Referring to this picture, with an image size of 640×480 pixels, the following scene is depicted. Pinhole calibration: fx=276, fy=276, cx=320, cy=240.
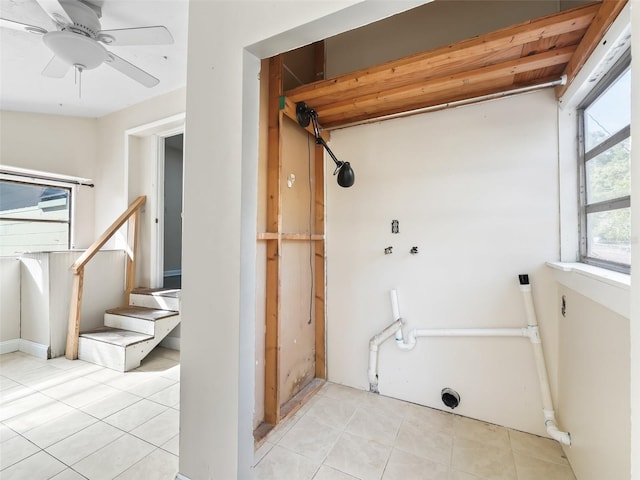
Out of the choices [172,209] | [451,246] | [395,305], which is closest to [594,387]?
[451,246]

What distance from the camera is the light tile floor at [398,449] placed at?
1.52 meters

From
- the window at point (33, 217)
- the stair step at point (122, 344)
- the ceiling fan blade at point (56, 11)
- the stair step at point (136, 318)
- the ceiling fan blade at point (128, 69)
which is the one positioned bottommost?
the stair step at point (122, 344)

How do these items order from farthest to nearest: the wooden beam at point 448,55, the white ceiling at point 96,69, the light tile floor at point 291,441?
the white ceiling at point 96,69 < the light tile floor at point 291,441 < the wooden beam at point 448,55

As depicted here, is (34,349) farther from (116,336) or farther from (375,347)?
(375,347)

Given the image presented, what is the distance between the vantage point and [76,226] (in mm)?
3746

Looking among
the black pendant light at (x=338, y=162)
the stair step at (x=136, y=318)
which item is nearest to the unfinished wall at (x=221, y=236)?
the black pendant light at (x=338, y=162)

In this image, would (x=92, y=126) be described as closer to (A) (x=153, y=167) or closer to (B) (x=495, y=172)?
(A) (x=153, y=167)

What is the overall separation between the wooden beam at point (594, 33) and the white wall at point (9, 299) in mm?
5162

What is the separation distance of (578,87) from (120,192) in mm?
4592

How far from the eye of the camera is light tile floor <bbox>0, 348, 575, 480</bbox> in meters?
1.52

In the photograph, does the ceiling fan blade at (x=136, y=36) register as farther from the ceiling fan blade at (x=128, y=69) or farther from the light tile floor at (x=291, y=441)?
the light tile floor at (x=291, y=441)

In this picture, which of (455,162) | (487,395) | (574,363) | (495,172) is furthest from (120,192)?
(574,363)

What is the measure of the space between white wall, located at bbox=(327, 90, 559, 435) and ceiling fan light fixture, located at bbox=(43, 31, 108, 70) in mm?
1934

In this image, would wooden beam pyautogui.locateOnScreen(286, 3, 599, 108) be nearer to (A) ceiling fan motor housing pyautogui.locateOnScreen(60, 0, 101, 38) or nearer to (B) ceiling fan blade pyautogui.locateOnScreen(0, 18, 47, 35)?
(A) ceiling fan motor housing pyautogui.locateOnScreen(60, 0, 101, 38)
